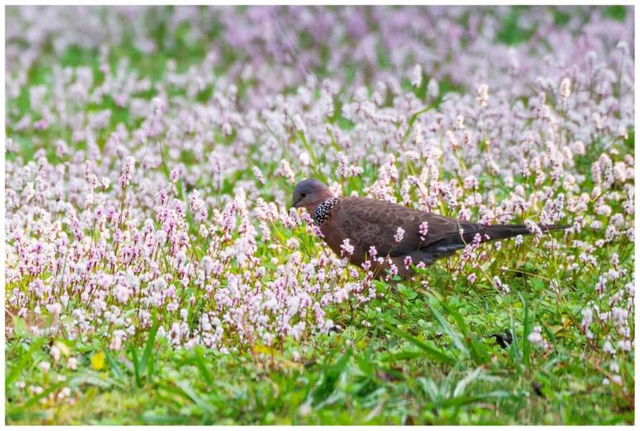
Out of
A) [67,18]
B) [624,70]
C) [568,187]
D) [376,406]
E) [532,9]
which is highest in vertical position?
[67,18]

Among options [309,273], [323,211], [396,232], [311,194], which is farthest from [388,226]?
[309,273]

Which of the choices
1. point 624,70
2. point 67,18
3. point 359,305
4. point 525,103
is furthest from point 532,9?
point 359,305

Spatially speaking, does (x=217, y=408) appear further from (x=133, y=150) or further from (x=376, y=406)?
(x=133, y=150)

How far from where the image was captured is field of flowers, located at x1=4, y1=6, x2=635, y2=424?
13.7ft

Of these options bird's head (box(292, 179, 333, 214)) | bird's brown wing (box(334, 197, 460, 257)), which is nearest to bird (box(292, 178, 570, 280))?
bird's brown wing (box(334, 197, 460, 257))

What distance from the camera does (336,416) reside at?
12.9 ft

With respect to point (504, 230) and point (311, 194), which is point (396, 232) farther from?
point (311, 194)

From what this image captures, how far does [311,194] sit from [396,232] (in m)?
0.79

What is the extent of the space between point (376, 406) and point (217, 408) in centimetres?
70

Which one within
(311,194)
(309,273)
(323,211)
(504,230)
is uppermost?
(311,194)

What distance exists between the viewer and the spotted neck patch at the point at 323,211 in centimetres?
612

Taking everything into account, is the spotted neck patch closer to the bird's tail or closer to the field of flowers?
the field of flowers

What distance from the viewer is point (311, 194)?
6328 mm

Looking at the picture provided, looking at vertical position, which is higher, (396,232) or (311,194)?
(311,194)
